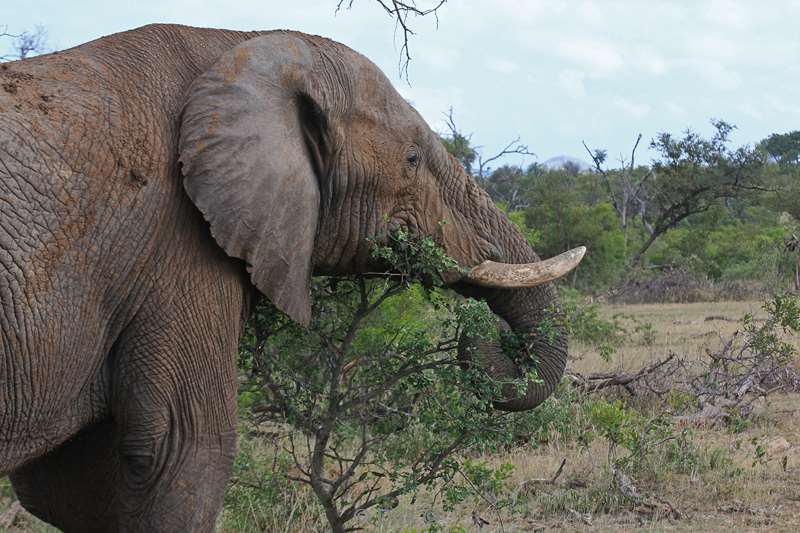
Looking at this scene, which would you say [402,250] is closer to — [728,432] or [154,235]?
[154,235]

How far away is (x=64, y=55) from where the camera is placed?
3.73m

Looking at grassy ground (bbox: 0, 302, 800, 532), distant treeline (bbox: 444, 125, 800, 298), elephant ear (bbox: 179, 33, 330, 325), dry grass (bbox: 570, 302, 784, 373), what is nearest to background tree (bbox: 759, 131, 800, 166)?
distant treeline (bbox: 444, 125, 800, 298)

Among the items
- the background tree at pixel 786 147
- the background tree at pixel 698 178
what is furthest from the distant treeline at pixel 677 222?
the background tree at pixel 786 147

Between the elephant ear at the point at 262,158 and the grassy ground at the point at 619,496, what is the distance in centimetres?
173

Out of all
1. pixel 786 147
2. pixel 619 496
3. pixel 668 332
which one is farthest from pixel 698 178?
pixel 786 147

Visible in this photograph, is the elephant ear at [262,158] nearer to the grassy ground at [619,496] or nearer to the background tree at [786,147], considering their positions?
the grassy ground at [619,496]

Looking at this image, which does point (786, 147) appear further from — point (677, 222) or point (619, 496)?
point (619, 496)

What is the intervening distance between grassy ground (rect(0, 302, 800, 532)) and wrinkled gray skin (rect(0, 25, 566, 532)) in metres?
1.68

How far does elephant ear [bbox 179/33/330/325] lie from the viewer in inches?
146

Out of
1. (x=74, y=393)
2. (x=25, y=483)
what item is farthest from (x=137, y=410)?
(x=25, y=483)

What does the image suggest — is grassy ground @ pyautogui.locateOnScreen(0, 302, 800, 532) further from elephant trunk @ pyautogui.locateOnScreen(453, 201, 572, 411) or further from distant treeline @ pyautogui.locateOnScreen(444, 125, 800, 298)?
distant treeline @ pyautogui.locateOnScreen(444, 125, 800, 298)

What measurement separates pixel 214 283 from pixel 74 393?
0.57m

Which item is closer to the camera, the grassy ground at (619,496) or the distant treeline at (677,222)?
the grassy ground at (619,496)

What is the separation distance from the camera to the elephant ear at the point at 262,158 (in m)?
3.70
